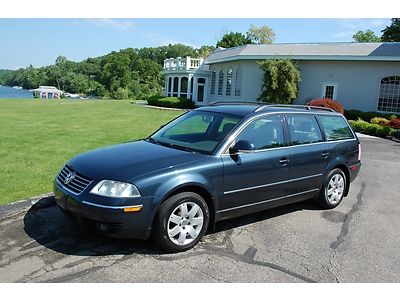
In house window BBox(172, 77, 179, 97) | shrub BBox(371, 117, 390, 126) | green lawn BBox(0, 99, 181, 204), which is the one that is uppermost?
house window BBox(172, 77, 179, 97)

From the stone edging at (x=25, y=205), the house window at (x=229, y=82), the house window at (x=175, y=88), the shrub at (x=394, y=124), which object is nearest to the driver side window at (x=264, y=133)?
the stone edging at (x=25, y=205)

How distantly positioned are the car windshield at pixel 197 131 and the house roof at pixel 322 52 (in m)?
20.6

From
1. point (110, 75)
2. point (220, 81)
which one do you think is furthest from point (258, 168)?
point (110, 75)

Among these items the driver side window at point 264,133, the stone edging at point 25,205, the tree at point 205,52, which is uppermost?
the tree at point 205,52

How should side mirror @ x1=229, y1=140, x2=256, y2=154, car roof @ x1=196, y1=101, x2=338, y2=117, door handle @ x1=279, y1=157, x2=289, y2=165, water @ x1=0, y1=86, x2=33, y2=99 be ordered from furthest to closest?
water @ x1=0, y1=86, x2=33, y2=99 → car roof @ x1=196, y1=101, x2=338, y2=117 → door handle @ x1=279, y1=157, x2=289, y2=165 → side mirror @ x1=229, y1=140, x2=256, y2=154

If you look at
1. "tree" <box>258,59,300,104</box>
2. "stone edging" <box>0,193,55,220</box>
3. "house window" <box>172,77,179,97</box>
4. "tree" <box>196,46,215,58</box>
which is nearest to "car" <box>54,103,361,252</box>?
"stone edging" <box>0,193,55,220</box>

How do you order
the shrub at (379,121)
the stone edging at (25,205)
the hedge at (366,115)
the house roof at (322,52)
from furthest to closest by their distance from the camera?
the house roof at (322,52)
the hedge at (366,115)
the shrub at (379,121)
the stone edging at (25,205)

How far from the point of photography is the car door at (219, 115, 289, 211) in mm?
4457

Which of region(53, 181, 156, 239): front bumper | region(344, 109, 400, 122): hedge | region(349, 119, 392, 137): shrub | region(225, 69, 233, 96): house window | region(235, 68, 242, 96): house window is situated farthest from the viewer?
region(225, 69, 233, 96): house window

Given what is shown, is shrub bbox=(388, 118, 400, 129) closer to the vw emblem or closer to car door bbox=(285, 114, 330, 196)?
car door bbox=(285, 114, 330, 196)

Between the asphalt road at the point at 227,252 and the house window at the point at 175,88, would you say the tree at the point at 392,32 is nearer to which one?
the house window at the point at 175,88

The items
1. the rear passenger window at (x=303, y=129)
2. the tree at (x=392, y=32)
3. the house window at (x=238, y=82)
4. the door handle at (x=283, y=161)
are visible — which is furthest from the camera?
the tree at (x=392, y=32)

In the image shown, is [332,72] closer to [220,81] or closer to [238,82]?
[238,82]

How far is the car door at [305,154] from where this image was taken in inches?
205
